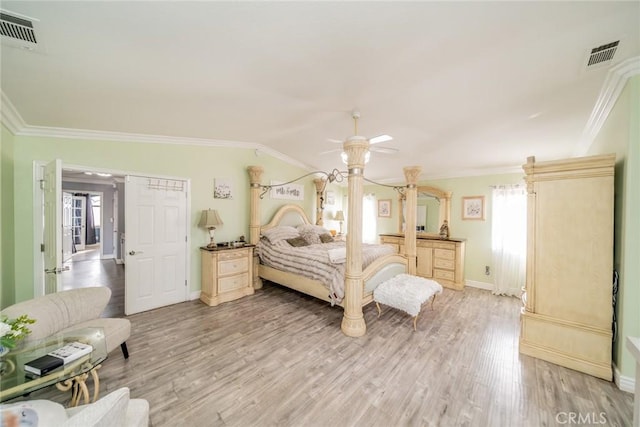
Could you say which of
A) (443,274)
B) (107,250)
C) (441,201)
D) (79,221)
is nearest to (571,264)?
(443,274)

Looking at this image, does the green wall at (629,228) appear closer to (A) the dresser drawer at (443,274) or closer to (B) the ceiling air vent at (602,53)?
(B) the ceiling air vent at (602,53)

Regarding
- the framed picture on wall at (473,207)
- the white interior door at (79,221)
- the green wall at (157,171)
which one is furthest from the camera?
the white interior door at (79,221)

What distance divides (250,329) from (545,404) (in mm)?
3016

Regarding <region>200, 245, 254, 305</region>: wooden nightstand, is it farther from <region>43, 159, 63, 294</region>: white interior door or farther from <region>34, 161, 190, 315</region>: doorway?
<region>43, 159, 63, 294</region>: white interior door

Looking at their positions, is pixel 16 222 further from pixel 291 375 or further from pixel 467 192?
pixel 467 192

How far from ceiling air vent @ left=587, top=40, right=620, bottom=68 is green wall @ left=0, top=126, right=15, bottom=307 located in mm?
5564

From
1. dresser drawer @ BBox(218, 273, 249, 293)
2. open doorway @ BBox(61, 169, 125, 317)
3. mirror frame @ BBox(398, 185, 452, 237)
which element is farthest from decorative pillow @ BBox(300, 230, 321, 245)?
open doorway @ BBox(61, 169, 125, 317)

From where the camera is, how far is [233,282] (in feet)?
13.5

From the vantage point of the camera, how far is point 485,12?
147 cm

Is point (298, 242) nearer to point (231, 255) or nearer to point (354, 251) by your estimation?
point (231, 255)

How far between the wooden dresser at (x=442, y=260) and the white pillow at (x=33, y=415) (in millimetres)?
5396

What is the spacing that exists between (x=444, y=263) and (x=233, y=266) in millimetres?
Result: 4261

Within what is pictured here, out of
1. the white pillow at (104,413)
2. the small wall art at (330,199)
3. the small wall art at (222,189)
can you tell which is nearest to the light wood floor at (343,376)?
the white pillow at (104,413)

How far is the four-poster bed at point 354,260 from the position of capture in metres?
2.97
